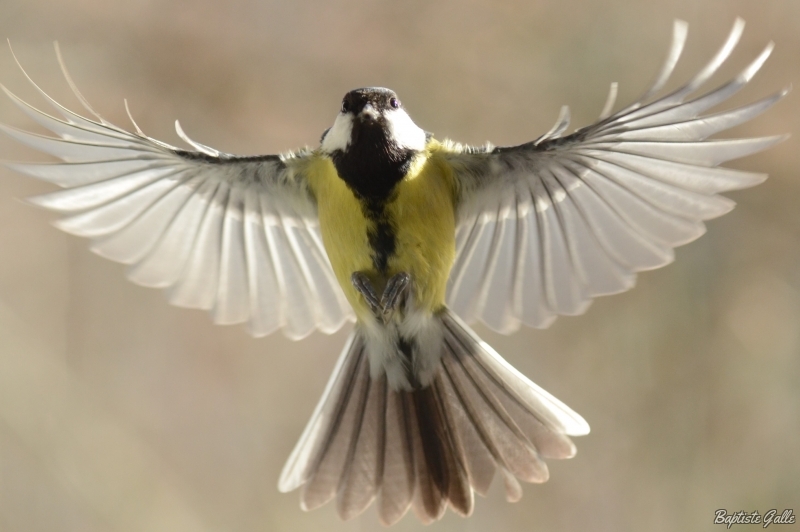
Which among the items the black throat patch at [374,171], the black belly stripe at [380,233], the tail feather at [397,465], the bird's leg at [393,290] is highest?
the black throat patch at [374,171]

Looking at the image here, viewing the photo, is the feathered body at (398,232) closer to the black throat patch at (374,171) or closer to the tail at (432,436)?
the black throat patch at (374,171)

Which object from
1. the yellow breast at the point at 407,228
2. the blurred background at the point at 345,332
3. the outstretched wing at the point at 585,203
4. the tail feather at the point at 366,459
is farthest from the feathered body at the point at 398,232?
the blurred background at the point at 345,332

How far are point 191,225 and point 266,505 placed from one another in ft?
4.32

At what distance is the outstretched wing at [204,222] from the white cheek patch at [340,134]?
0.34 ft

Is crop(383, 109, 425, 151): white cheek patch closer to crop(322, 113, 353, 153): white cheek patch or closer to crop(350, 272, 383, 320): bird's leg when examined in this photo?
crop(322, 113, 353, 153): white cheek patch

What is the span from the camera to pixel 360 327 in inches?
75.4

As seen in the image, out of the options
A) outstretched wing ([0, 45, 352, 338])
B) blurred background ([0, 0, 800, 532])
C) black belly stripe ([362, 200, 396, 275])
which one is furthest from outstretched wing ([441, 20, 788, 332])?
blurred background ([0, 0, 800, 532])

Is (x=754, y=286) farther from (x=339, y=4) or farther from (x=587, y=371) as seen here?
(x=339, y=4)

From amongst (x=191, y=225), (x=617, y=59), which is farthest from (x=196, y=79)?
(x=617, y=59)

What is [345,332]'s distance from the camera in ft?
10.1

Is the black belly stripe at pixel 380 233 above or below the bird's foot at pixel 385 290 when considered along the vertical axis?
above

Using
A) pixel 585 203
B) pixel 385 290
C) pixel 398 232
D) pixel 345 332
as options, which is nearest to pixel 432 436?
pixel 385 290

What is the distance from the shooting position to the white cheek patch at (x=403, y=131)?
1669 millimetres

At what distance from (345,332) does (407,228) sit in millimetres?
1479
